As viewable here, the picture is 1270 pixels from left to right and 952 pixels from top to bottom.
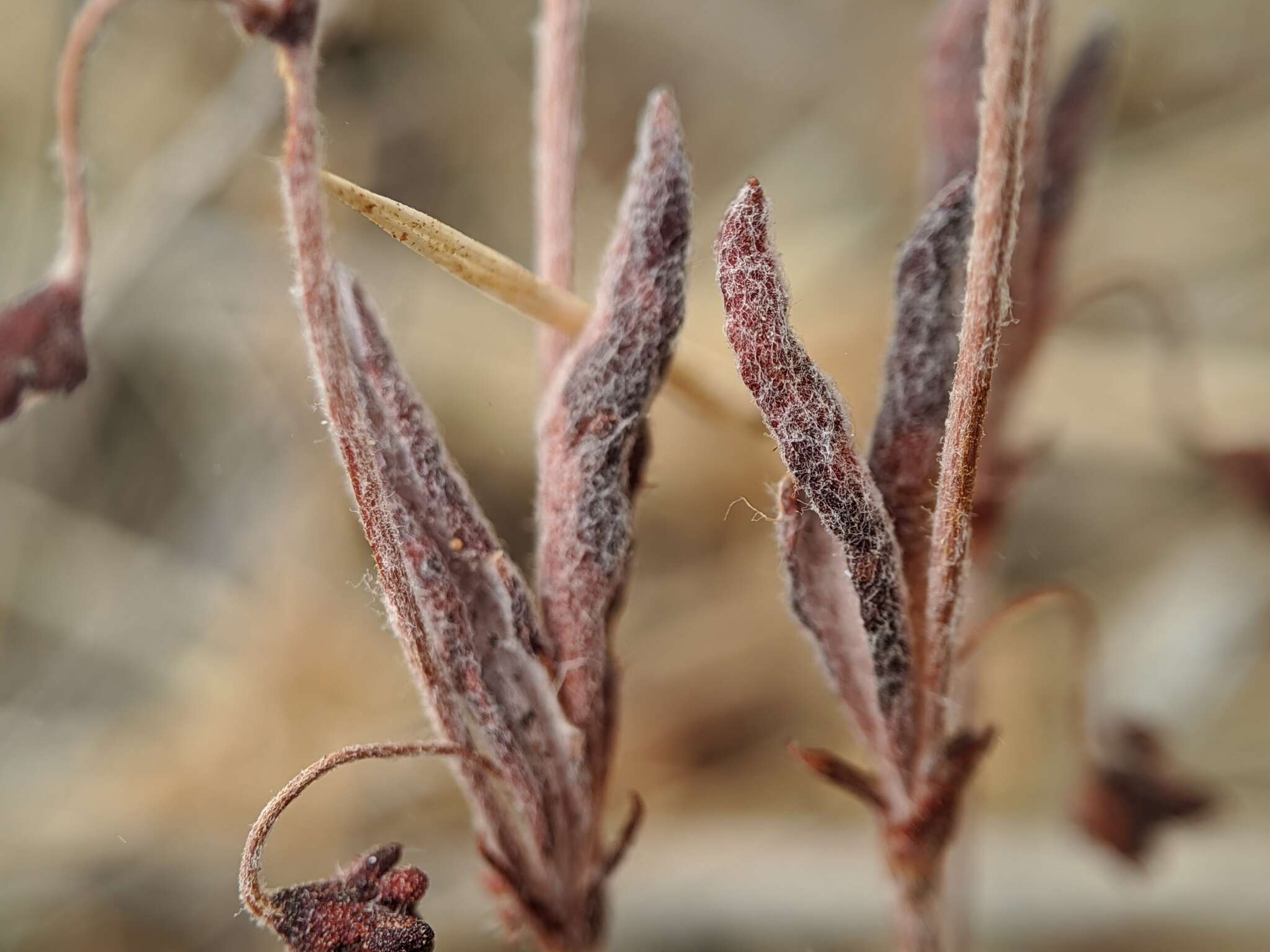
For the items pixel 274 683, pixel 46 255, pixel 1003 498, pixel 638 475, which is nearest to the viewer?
pixel 638 475

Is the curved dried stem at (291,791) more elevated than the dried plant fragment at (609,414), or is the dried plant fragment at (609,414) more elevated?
the dried plant fragment at (609,414)

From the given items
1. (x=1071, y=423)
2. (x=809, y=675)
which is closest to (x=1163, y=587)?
(x=1071, y=423)

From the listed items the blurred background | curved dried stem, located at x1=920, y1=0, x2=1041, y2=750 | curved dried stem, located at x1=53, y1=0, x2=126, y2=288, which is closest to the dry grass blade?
curved dried stem, located at x1=53, y1=0, x2=126, y2=288

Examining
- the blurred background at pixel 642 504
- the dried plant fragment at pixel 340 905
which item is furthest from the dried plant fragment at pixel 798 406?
the blurred background at pixel 642 504

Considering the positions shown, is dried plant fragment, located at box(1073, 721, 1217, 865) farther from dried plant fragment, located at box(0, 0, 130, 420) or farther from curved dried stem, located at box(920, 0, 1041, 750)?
dried plant fragment, located at box(0, 0, 130, 420)

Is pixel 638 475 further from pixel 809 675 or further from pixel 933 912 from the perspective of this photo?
pixel 809 675

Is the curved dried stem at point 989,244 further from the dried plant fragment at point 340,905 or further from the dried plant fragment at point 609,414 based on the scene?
the dried plant fragment at point 340,905

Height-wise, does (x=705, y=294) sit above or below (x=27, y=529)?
above

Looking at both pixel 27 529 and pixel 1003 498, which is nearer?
pixel 1003 498
